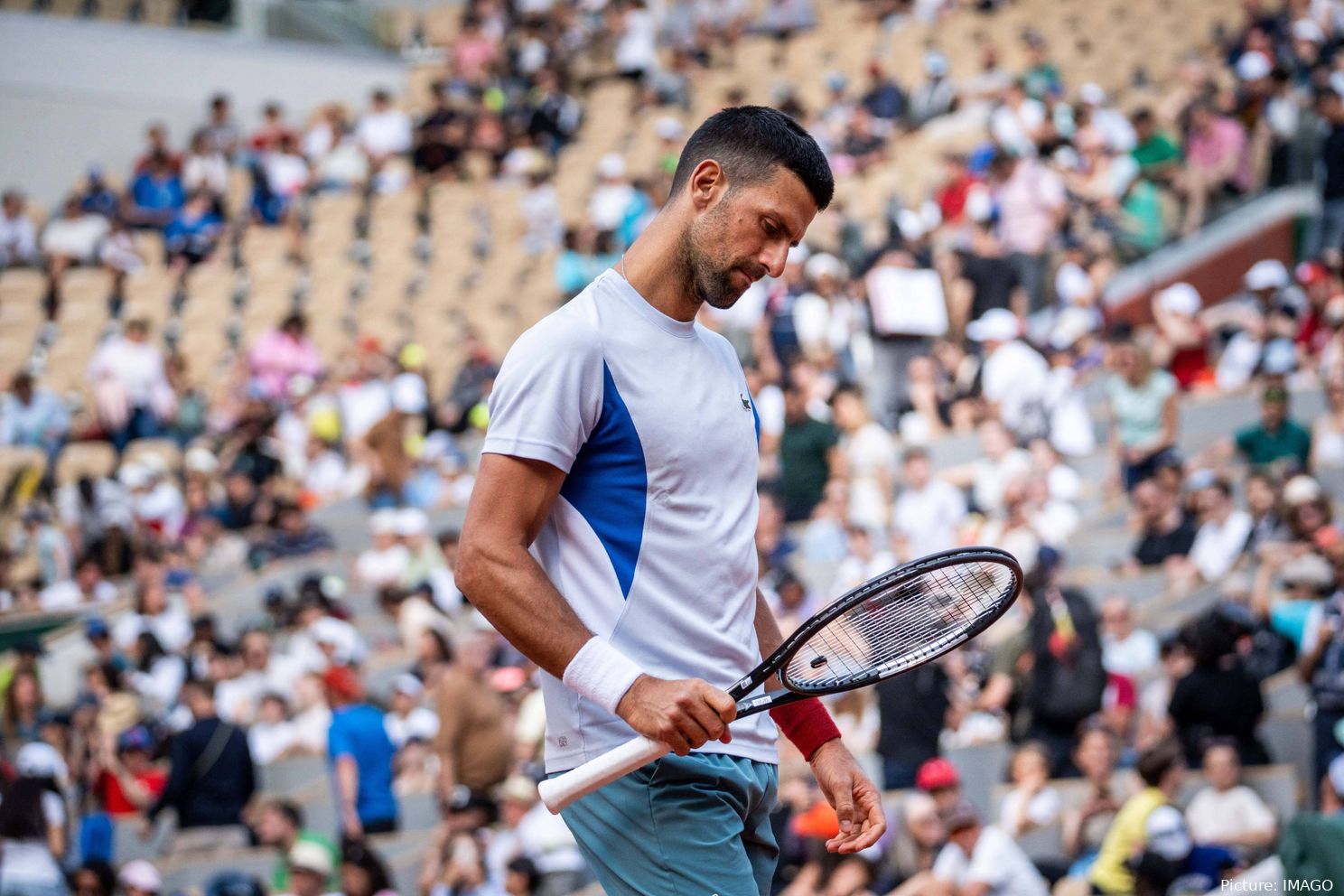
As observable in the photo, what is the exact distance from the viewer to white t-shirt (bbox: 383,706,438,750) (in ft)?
34.8

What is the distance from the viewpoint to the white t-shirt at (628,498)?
299 centimetres

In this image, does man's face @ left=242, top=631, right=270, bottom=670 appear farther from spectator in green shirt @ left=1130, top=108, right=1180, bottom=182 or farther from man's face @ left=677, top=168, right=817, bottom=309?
man's face @ left=677, top=168, right=817, bottom=309

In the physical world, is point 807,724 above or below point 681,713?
below

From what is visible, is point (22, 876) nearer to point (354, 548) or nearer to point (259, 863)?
point (259, 863)

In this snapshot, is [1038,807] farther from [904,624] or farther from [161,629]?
[161,629]

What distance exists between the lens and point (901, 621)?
326 centimetres

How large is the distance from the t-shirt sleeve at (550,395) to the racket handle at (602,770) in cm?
47

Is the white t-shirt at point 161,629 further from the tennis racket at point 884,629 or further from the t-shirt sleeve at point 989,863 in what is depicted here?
the tennis racket at point 884,629

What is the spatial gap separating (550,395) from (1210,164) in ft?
41.6

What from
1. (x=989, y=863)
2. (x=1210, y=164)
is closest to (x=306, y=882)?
(x=989, y=863)

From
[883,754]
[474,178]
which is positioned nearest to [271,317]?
[474,178]

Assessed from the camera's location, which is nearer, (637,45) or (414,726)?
(414,726)

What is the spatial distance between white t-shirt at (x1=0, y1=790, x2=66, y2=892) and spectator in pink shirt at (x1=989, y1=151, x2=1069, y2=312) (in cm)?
765

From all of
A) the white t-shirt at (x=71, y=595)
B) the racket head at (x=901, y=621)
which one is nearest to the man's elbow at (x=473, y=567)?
the racket head at (x=901, y=621)
